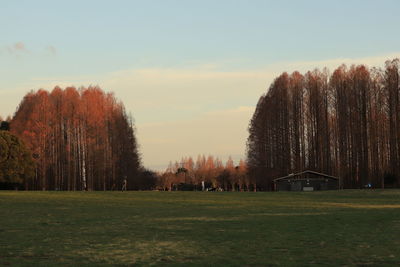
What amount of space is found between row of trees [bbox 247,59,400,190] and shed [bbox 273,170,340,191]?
2.73m

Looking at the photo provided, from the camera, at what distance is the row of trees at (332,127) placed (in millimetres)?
95375

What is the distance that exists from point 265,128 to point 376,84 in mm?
22582

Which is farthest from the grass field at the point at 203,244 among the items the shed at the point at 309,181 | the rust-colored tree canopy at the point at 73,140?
the rust-colored tree canopy at the point at 73,140

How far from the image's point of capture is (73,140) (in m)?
106

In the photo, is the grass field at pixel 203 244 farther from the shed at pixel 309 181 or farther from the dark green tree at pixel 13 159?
the shed at pixel 309 181

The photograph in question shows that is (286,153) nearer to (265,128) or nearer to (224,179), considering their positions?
(265,128)

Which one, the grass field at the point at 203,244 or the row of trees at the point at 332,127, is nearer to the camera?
the grass field at the point at 203,244

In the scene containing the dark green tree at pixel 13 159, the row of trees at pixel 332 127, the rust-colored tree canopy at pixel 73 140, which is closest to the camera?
the dark green tree at pixel 13 159

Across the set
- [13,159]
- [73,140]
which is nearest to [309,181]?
[73,140]

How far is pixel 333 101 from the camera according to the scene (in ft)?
338

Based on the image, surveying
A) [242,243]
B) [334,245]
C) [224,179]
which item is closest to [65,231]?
[242,243]

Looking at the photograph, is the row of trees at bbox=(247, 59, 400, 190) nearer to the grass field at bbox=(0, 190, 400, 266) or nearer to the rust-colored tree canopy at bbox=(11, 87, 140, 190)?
the rust-colored tree canopy at bbox=(11, 87, 140, 190)

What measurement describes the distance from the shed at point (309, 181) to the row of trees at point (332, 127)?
8.96ft

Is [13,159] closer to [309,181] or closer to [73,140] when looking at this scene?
[73,140]
